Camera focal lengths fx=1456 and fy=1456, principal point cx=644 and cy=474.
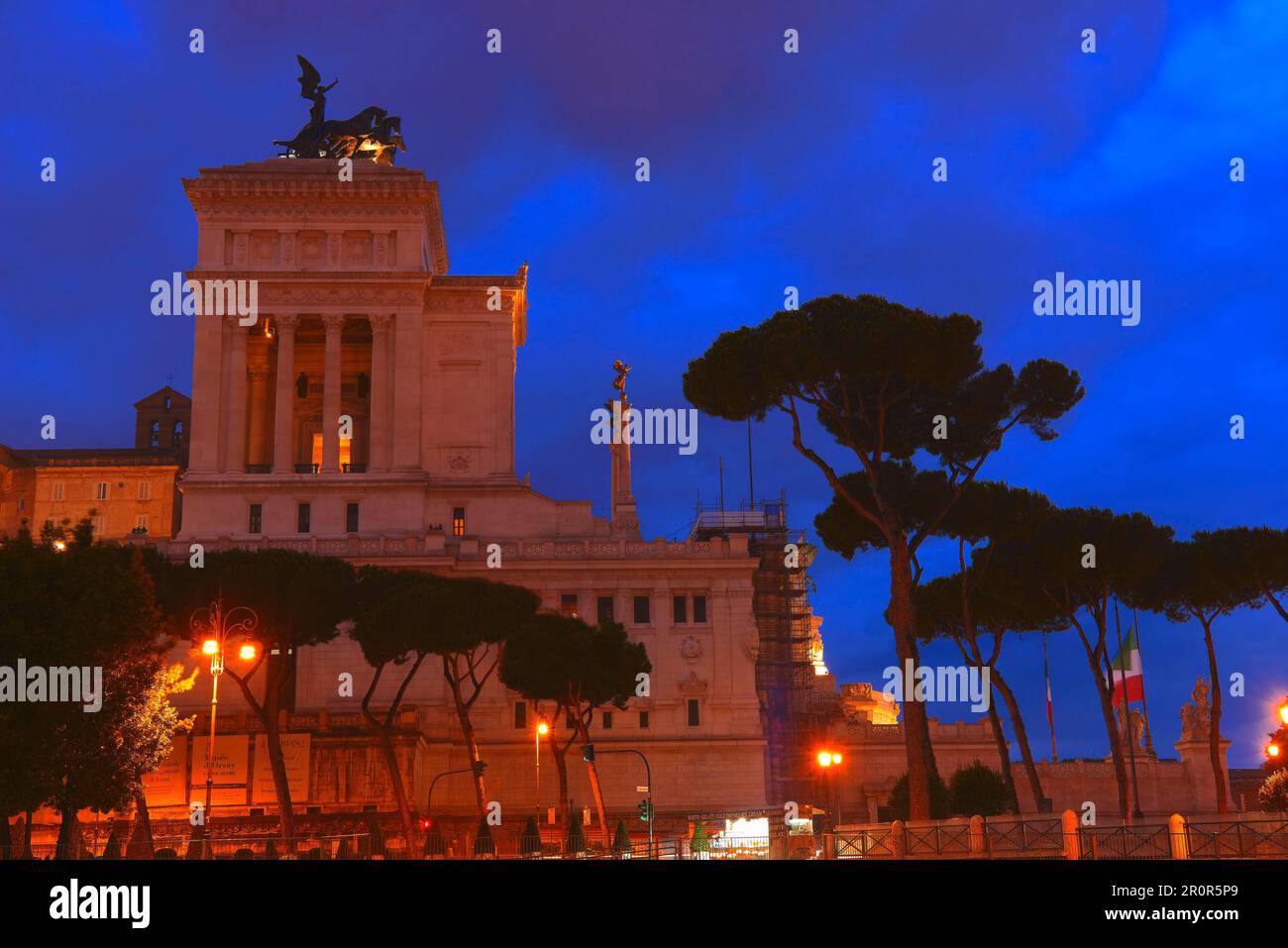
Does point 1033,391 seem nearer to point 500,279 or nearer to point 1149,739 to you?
point 1149,739

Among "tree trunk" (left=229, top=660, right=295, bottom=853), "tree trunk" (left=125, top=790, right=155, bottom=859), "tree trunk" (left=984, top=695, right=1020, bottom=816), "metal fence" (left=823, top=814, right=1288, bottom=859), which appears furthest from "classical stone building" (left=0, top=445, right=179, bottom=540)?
"metal fence" (left=823, top=814, right=1288, bottom=859)

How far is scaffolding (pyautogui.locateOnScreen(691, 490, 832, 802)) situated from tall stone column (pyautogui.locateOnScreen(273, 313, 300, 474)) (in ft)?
81.1

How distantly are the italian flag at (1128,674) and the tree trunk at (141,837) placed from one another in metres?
38.5

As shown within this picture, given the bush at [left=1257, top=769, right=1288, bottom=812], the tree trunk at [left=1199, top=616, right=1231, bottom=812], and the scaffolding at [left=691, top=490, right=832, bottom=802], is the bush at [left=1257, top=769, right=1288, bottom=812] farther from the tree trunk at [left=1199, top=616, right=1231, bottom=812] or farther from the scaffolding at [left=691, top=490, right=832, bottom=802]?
the scaffolding at [left=691, top=490, right=832, bottom=802]

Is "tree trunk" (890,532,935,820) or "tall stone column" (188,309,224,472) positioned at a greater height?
"tall stone column" (188,309,224,472)

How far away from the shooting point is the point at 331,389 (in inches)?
3132

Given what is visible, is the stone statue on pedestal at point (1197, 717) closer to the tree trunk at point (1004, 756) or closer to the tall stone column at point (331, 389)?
the tree trunk at point (1004, 756)

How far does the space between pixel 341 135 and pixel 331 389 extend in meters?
16.5

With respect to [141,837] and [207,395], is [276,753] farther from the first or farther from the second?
[207,395]

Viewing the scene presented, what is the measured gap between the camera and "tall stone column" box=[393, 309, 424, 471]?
254 feet

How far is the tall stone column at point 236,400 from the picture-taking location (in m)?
77.6

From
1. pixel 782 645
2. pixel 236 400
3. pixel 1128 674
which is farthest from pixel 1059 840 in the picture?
pixel 236 400

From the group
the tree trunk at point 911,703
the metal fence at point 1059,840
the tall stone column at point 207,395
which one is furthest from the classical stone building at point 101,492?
the metal fence at point 1059,840
